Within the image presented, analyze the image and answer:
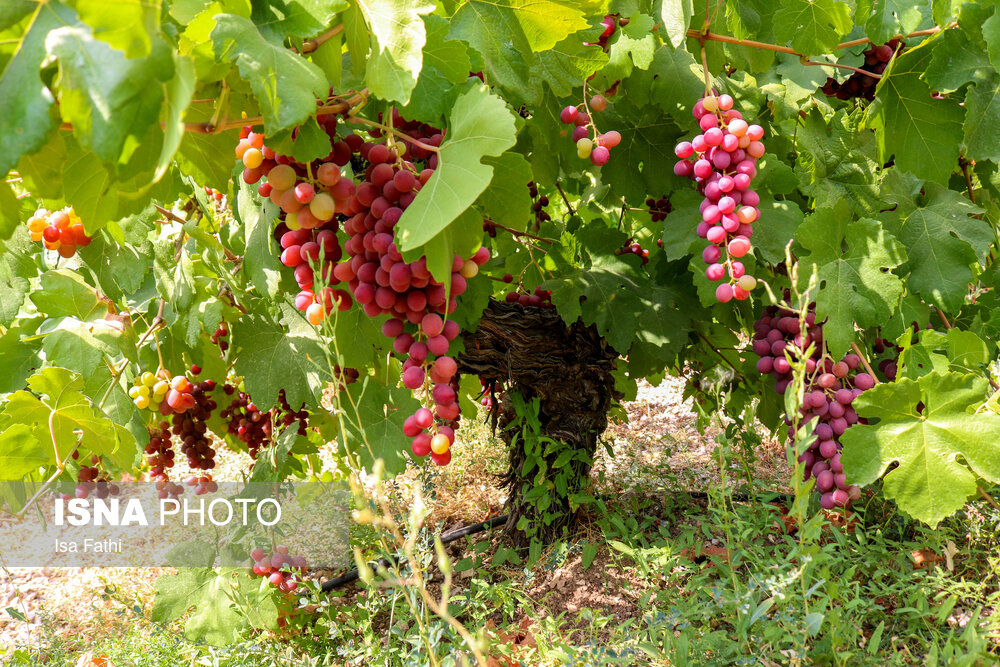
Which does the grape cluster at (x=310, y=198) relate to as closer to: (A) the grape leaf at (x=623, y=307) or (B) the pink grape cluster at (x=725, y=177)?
(B) the pink grape cluster at (x=725, y=177)

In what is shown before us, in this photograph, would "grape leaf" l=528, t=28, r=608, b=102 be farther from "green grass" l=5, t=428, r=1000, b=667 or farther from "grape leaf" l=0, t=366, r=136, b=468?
"grape leaf" l=0, t=366, r=136, b=468

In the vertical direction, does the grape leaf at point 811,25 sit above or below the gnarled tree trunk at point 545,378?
above

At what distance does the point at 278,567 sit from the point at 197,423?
576mm

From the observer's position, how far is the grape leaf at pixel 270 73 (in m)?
Result: 0.85

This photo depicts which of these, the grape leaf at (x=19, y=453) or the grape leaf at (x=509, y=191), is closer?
the grape leaf at (x=509, y=191)

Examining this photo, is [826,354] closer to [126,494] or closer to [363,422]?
[363,422]

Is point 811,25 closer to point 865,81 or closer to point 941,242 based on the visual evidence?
point 865,81

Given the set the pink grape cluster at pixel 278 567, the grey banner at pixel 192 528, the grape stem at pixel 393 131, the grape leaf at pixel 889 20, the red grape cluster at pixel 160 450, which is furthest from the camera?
the red grape cluster at pixel 160 450

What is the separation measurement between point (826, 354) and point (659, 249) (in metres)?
0.82

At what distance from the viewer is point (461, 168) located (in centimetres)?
96

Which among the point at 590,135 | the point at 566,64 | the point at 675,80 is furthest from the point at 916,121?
the point at 566,64

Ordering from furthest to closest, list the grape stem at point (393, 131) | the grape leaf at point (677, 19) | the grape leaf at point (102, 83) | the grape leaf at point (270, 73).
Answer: the grape leaf at point (677, 19) → the grape stem at point (393, 131) → the grape leaf at point (270, 73) → the grape leaf at point (102, 83)

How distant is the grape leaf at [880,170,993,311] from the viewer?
165 centimetres

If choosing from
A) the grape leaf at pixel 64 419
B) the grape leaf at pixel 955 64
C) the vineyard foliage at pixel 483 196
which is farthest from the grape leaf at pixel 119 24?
the grape leaf at pixel 955 64
